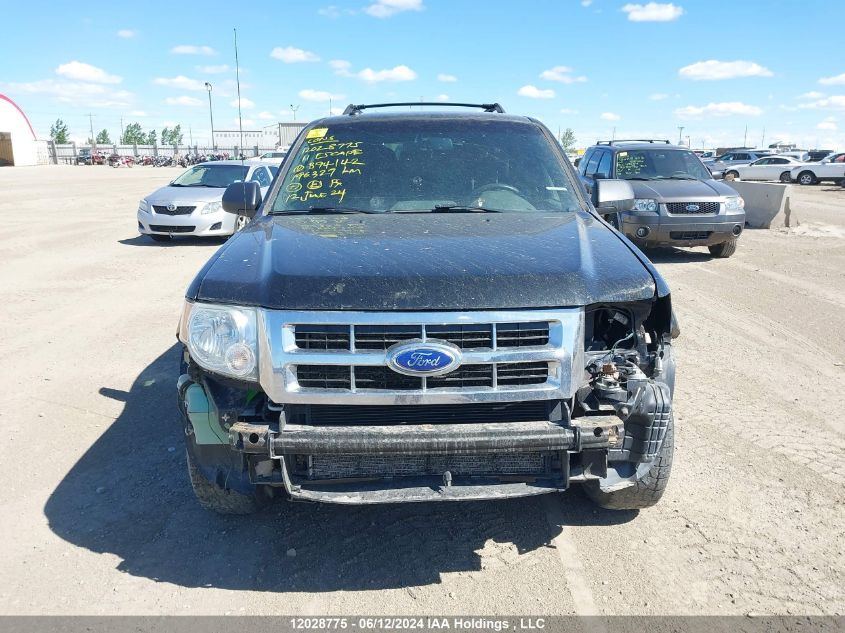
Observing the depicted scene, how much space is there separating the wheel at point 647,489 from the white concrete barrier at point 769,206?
13.9 metres

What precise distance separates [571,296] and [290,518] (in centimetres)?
190

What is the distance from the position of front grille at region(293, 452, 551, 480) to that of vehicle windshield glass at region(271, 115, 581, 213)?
5.12ft

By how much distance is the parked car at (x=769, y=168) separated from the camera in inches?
1388

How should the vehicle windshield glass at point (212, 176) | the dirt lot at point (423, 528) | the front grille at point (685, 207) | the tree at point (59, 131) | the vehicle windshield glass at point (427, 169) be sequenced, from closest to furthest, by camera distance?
the dirt lot at point (423, 528) → the vehicle windshield glass at point (427, 169) → the front grille at point (685, 207) → the vehicle windshield glass at point (212, 176) → the tree at point (59, 131)

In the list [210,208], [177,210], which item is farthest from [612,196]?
[177,210]

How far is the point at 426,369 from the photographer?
258cm

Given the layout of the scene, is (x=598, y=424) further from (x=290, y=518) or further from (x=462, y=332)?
(x=290, y=518)

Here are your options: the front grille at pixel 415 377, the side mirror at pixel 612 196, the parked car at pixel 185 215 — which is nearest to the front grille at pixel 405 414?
the front grille at pixel 415 377

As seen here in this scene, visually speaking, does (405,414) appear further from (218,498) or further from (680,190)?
(680,190)

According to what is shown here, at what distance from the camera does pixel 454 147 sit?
13.5 ft

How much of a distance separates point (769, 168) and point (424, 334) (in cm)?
3849

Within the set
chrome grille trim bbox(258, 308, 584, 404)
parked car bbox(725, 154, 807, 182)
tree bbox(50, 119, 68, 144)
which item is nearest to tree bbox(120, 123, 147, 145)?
tree bbox(50, 119, 68, 144)

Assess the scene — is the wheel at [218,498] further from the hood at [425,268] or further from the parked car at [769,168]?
the parked car at [769,168]

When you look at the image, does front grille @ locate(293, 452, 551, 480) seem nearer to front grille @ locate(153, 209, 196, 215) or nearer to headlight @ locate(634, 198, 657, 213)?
headlight @ locate(634, 198, 657, 213)
